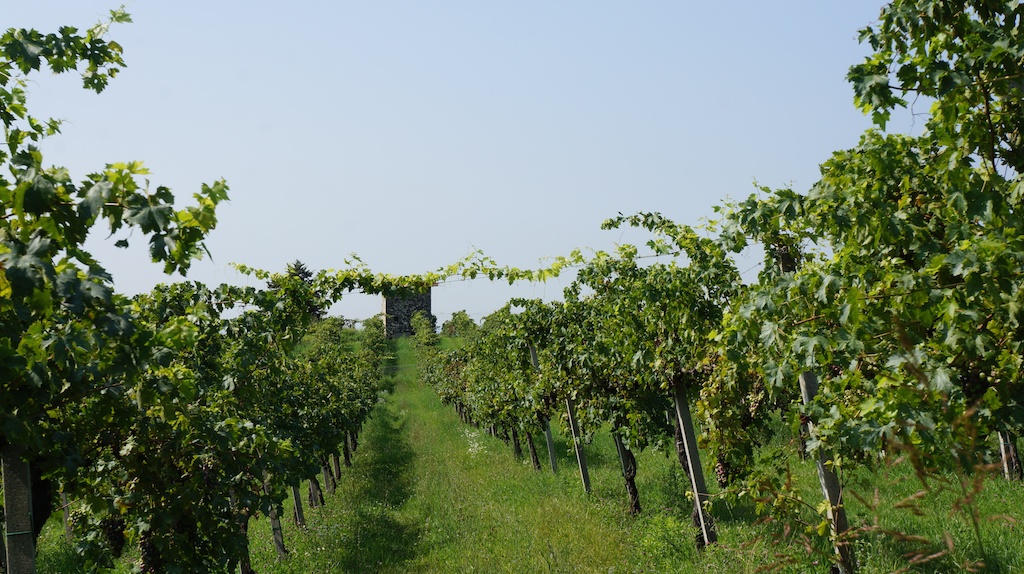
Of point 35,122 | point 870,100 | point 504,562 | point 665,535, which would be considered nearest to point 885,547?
point 665,535

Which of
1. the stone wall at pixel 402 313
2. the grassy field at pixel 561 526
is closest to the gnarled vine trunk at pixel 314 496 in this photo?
the grassy field at pixel 561 526

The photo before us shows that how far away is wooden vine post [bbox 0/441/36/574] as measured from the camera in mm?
3742

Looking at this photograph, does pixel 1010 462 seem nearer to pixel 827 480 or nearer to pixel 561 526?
pixel 561 526

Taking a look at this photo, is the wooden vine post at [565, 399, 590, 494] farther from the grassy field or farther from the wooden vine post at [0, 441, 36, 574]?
the wooden vine post at [0, 441, 36, 574]

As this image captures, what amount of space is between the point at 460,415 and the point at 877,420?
29962mm

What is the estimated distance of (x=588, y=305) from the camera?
38.7 feet

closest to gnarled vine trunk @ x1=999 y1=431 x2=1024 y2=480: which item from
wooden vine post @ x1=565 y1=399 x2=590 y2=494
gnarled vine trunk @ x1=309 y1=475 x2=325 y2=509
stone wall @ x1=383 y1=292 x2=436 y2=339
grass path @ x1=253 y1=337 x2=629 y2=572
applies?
grass path @ x1=253 y1=337 x2=629 y2=572

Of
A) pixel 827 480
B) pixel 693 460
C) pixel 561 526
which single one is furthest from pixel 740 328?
pixel 561 526

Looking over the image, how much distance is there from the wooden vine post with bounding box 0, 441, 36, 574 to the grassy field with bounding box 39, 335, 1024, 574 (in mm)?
4017

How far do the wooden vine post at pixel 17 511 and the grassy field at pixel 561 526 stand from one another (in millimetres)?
4017

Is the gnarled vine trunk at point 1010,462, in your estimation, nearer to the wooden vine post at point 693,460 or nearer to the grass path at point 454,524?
the wooden vine post at point 693,460

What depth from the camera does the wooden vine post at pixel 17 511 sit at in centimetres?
374

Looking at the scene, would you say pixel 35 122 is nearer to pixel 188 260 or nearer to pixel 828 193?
pixel 188 260

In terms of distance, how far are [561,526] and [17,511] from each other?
8.20m
